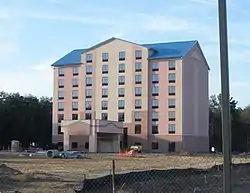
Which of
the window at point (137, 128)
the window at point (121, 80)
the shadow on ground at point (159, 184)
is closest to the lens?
the shadow on ground at point (159, 184)

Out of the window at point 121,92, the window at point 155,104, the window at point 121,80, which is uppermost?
the window at point 121,80

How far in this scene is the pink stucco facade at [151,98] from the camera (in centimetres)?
11169

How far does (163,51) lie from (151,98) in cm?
1089

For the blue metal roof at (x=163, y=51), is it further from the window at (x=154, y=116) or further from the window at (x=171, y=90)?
the window at (x=154, y=116)

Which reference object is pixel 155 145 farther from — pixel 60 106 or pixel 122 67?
pixel 60 106

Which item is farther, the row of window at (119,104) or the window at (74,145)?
the row of window at (119,104)

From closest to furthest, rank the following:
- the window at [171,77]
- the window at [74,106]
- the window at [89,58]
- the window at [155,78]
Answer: the window at [171,77] < the window at [155,78] < the window at [89,58] < the window at [74,106]

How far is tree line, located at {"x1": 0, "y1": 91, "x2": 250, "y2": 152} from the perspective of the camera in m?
115

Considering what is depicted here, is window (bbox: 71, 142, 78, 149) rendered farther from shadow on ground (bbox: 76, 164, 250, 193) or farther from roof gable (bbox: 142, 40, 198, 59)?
shadow on ground (bbox: 76, 164, 250, 193)

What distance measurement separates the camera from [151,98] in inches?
4486

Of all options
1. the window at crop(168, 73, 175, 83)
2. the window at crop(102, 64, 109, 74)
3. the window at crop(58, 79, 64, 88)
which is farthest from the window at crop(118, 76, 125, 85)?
the window at crop(58, 79, 64, 88)

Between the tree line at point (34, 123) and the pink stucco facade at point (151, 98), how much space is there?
4.02 m

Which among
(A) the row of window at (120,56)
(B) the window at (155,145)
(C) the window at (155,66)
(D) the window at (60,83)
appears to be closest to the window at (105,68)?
(A) the row of window at (120,56)

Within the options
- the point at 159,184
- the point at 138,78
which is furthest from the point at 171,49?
the point at 159,184
